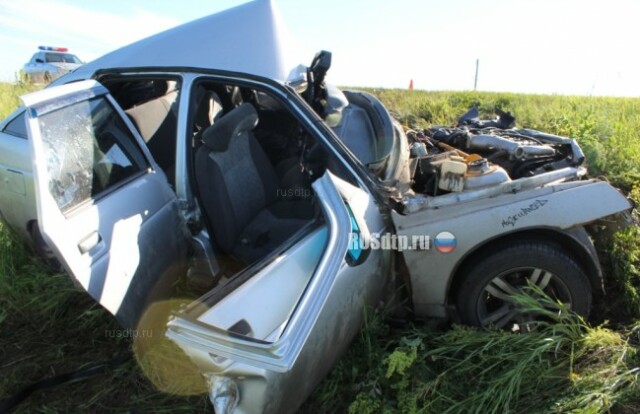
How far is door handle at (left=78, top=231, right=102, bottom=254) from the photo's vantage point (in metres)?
1.94

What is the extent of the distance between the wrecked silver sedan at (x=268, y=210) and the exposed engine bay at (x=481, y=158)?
0.01 meters

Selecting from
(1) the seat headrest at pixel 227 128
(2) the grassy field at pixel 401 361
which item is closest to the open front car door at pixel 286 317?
(2) the grassy field at pixel 401 361

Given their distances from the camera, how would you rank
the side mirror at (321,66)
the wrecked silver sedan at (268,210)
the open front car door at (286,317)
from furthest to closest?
the side mirror at (321,66), the wrecked silver sedan at (268,210), the open front car door at (286,317)

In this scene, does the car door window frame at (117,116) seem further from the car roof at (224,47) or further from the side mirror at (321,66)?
the side mirror at (321,66)

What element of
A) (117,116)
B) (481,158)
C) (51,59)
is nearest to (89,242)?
(117,116)

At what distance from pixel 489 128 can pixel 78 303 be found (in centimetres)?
343

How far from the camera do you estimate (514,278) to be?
2475 mm

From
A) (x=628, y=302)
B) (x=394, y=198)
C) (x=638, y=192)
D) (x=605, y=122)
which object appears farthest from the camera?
(x=605, y=122)

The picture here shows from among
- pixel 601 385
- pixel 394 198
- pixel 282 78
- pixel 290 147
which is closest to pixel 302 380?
pixel 394 198

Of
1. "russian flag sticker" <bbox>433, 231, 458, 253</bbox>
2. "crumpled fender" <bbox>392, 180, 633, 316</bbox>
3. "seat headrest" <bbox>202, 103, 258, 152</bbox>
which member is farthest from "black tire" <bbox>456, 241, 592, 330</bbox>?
"seat headrest" <bbox>202, 103, 258, 152</bbox>

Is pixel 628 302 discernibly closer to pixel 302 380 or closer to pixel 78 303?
pixel 302 380

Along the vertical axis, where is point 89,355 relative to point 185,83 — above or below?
below

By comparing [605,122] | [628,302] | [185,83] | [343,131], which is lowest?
[628,302]

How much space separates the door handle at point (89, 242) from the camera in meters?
1.94
